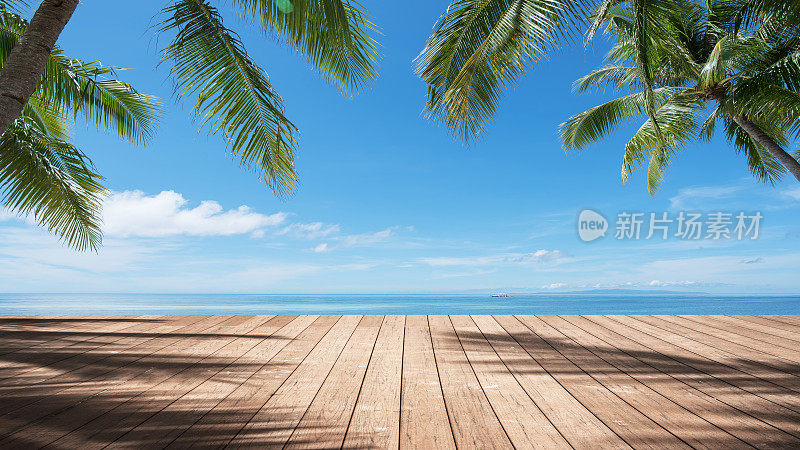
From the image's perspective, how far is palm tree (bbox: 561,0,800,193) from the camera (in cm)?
630

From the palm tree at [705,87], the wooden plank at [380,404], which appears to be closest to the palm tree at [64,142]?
the wooden plank at [380,404]

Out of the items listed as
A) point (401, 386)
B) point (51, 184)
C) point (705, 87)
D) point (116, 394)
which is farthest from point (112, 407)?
point (705, 87)

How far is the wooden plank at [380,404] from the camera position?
1.52 metres

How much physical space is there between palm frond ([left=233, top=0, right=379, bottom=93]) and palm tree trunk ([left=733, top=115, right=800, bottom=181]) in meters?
6.54

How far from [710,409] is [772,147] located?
745 centimetres

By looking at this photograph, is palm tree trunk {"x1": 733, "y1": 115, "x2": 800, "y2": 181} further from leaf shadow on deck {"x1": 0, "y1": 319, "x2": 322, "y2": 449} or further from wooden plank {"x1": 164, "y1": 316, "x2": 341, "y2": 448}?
leaf shadow on deck {"x1": 0, "y1": 319, "x2": 322, "y2": 449}

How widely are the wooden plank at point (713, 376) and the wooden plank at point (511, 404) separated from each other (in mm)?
845

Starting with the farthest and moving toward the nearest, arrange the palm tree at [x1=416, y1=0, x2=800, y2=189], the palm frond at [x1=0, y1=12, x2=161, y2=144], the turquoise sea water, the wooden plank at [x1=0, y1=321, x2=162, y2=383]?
1. the turquoise sea water
2. the palm frond at [x1=0, y1=12, x2=161, y2=144]
3. the palm tree at [x1=416, y1=0, x2=800, y2=189]
4. the wooden plank at [x1=0, y1=321, x2=162, y2=383]

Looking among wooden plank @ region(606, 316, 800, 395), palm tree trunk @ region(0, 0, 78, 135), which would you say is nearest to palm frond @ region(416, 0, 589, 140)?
wooden plank @ region(606, 316, 800, 395)

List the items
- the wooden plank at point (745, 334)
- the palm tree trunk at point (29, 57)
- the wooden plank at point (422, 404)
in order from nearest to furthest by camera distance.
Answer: the wooden plank at point (422, 404)
the palm tree trunk at point (29, 57)
the wooden plank at point (745, 334)

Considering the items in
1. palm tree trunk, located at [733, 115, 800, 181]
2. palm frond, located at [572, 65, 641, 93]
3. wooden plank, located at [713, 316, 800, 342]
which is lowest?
wooden plank, located at [713, 316, 800, 342]

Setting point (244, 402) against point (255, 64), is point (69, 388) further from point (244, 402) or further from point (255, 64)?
point (255, 64)

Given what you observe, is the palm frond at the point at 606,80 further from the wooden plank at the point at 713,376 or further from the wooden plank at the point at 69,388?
the wooden plank at the point at 69,388

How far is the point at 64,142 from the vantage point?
494cm
